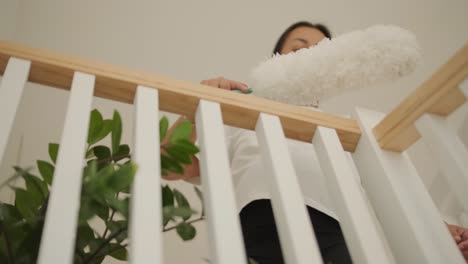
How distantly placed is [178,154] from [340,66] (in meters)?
0.27

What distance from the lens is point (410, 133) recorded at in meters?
0.55

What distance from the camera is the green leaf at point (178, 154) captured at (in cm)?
49

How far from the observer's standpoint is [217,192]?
0.41 m

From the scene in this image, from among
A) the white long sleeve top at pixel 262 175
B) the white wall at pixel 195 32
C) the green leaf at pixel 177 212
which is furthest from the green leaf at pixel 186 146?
the white wall at pixel 195 32

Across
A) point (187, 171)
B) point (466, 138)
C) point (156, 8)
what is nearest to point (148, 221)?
point (187, 171)

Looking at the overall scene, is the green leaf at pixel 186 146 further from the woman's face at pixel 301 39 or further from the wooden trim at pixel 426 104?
the woman's face at pixel 301 39

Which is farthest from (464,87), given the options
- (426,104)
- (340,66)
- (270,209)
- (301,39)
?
(301,39)

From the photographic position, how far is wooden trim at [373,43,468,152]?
0.48 metres

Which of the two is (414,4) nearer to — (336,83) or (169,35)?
(169,35)

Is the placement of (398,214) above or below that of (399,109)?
below

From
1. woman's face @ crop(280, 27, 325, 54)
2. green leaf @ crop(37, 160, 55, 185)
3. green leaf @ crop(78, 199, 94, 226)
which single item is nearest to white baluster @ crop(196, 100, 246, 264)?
green leaf @ crop(78, 199, 94, 226)

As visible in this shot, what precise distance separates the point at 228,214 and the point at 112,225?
167mm

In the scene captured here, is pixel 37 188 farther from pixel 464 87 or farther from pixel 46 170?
pixel 464 87

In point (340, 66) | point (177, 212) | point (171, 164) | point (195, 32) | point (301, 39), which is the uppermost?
point (195, 32)
